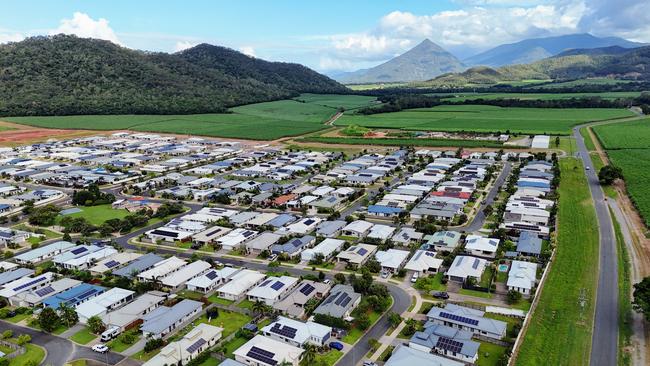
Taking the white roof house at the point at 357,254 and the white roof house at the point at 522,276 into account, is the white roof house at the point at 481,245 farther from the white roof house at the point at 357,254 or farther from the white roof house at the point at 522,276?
the white roof house at the point at 357,254

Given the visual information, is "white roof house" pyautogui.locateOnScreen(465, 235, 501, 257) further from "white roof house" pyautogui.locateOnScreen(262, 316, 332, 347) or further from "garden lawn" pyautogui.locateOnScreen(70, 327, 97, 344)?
"garden lawn" pyautogui.locateOnScreen(70, 327, 97, 344)

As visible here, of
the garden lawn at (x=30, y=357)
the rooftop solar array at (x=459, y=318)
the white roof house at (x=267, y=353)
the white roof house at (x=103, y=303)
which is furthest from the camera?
the white roof house at (x=103, y=303)

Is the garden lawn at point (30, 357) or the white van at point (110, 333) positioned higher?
the white van at point (110, 333)

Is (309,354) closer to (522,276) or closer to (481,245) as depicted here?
(522,276)

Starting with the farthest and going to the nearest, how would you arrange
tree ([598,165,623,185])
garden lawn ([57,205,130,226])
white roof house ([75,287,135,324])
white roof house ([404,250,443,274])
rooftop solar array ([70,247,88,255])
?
tree ([598,165,623,185])
garden lawn ([57,205,130,226])
rooftop solar array ([70,247,88,255])
white roof house ([404,250,443,274])
white roof house ([75,287,135,324])

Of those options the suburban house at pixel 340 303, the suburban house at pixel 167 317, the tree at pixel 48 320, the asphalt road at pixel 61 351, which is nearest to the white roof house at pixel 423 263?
the suburban house at pixel 340 303

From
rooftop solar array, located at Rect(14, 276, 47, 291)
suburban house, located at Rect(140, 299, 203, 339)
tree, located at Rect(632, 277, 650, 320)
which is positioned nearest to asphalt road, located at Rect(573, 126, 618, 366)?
tree, located at Rect(632, 277, 650, 320)
